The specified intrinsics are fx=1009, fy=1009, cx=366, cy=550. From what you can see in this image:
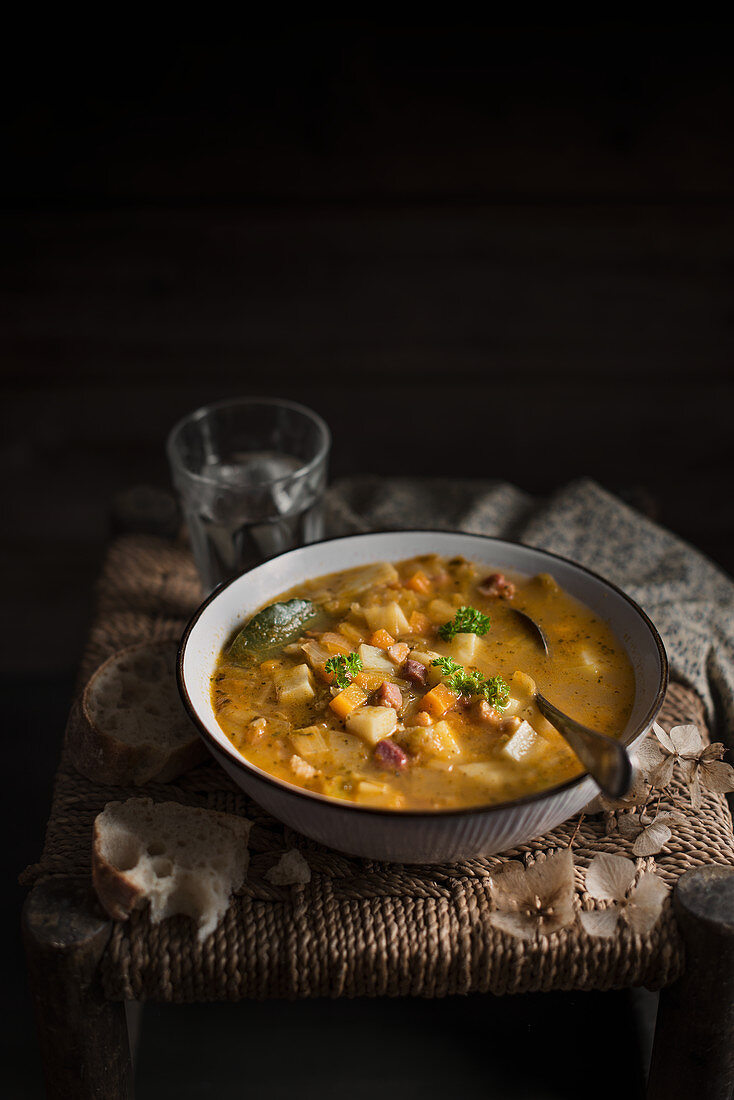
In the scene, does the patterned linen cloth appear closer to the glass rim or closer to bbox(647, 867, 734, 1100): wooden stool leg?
the glass rim

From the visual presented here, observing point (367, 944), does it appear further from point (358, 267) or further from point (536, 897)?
point (358, 267)

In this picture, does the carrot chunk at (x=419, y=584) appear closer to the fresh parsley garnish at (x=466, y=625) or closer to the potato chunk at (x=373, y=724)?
the fresh parsley garnish at (x=466, y=625)

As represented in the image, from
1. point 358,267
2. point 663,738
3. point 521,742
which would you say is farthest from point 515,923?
point 358,267

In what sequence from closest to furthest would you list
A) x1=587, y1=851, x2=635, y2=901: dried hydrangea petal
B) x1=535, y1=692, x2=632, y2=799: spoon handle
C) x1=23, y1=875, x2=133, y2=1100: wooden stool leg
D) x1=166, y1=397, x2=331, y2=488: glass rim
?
x1=535, y1=692, x2=632, y2=799: spoon handle < x1=23, y1=875, x2=133, y2=1100: wooden stool leg < x1=587, y1=851, x2=635, y2=901: dried hydrangea petal < x1=166, y1=397, x2=331, y2=488: glass rim

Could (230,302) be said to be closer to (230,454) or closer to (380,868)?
(230,454)

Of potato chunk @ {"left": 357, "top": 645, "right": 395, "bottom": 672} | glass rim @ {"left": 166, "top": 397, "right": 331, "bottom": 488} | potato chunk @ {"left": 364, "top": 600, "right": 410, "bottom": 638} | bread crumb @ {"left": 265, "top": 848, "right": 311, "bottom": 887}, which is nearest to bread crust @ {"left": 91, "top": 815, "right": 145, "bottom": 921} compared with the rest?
bread crumb @ {"left": 265, "top": 848, "right": 311, "bottom": 887}

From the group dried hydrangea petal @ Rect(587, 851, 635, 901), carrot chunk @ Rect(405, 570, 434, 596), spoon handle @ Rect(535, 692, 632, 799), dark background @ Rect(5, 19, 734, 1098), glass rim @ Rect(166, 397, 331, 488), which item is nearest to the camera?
spoon handle @ Rect(535, 692, 632, 799)

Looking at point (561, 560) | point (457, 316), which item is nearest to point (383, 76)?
point (457, 316)
